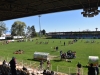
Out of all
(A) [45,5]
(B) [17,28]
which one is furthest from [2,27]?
(A) [45,5]

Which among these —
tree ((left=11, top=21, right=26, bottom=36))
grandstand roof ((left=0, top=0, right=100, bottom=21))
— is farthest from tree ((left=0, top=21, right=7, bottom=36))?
grandstand roof ((left=0, top=0, right=100, bottom=21))

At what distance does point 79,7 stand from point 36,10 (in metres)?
5.93

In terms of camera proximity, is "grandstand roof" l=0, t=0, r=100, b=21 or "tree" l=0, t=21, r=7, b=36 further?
"tree" l=0, t=21, r=7, b=36

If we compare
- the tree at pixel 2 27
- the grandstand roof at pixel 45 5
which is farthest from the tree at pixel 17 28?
the grandstand roof at pixel 45 5

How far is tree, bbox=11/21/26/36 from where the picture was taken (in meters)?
149

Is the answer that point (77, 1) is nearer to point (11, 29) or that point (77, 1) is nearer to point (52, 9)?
point (52, 9)

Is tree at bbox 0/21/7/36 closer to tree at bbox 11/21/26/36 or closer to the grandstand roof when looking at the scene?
tree at bbox 11/21/26/36

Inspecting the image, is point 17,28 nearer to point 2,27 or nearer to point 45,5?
point 2,27

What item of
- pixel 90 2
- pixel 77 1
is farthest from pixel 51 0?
pixel 90 2

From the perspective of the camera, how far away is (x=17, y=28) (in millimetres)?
150875

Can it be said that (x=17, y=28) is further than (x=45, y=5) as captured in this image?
Yes

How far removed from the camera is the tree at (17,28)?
149 m

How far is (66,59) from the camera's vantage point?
30.0m

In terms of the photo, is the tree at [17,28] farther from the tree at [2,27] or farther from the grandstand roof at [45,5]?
the grandstand roof at [45,5]
